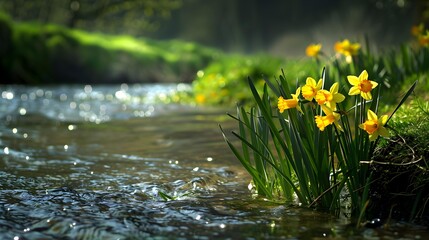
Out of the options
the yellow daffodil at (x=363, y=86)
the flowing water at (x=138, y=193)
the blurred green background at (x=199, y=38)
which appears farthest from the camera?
the blurred green background at (x=199, y=38)

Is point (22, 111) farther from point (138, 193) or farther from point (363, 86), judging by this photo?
point (363, 86)

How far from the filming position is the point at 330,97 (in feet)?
6.09

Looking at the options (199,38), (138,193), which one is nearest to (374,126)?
(138,193)

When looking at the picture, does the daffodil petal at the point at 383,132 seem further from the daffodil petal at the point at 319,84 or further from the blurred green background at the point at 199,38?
the blurred green background at the point at 199,38

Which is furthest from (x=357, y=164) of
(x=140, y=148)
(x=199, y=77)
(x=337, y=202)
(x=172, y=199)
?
(x=199, y=77)

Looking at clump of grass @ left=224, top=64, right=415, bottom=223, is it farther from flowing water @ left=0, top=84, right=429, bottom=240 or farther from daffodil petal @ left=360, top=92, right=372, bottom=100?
flowing water @ left=0, top=84, right=429, bottom=240

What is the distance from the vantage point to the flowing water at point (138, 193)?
1.73 metres

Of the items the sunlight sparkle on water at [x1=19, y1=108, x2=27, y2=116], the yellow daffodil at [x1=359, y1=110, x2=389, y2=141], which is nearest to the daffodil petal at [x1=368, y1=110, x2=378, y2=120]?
the yellow daffodil at [x1=359, y1=110, x2=389, y2=141]

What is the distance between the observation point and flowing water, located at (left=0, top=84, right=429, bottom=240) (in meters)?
1.73

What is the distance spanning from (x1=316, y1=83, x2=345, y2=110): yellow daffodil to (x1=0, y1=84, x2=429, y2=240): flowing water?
0.41m

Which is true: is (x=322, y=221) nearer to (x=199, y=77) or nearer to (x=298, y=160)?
(x=298, y=160)

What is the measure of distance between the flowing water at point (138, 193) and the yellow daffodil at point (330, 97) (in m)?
0.41

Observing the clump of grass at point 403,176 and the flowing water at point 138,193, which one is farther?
the clump of grass at point 403,176

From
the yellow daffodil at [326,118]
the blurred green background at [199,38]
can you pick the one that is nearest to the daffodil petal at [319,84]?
the yellow daffodil at [326,118]
